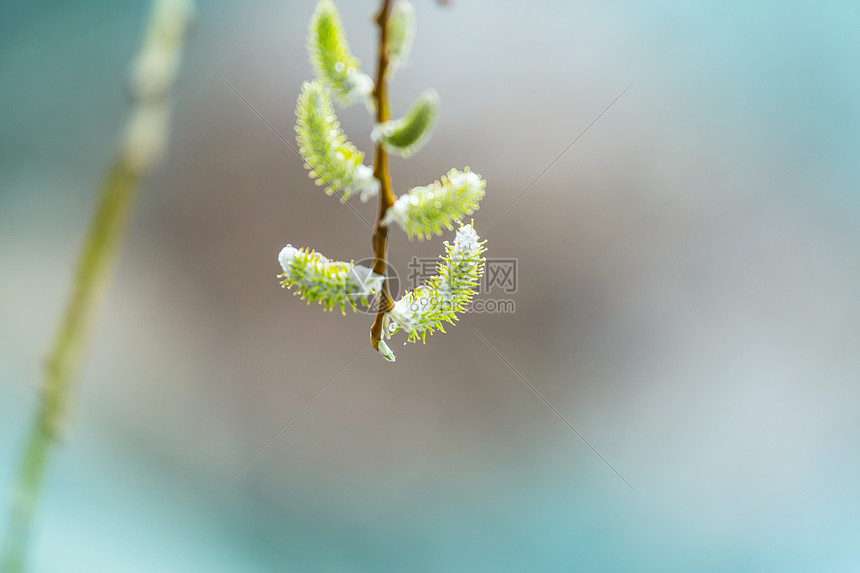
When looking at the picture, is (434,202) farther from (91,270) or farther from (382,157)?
(91,270)

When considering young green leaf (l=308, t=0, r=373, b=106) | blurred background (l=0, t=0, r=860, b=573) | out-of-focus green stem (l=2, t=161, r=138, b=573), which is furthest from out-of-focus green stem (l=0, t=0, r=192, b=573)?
young green leaf (l=308, t=0, r=373, b=106)

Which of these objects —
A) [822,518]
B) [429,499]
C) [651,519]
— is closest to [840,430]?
[822,518]

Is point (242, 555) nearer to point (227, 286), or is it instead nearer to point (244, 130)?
point (227, 286)

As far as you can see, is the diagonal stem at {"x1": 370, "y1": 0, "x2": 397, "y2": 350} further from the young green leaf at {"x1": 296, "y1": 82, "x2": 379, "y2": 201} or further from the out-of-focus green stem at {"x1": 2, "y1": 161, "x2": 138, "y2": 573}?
the out-of-focus green stem at {"x1": 2, "y1": 161, "x2": 138, "y2": 573}

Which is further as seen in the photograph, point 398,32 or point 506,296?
point 506,296

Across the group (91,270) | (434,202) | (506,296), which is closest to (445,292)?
(434,202)

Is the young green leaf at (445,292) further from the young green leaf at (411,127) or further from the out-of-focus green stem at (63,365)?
the out-of-focus green stem at (63,365)
